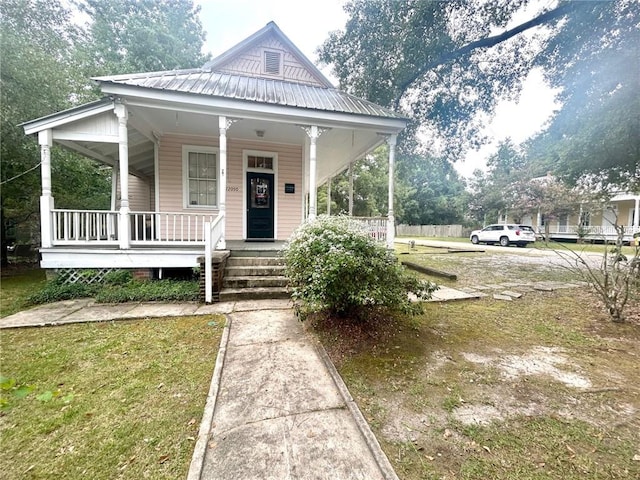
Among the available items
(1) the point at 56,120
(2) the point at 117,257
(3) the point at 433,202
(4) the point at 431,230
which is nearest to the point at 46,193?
(1) the point at 56,120

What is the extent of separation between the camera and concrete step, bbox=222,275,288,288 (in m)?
5.62

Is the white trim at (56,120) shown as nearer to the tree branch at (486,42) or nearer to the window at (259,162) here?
the window at (259,162)

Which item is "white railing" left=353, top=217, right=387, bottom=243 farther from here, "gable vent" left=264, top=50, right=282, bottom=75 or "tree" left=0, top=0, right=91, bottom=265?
"tree" left=0, top=0, right=91, bottom=265

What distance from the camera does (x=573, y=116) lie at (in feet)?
25.0

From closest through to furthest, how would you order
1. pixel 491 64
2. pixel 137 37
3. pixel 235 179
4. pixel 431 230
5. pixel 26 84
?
pixel 26 84 < pixel 235 179 < pixel 491 64 < pixel 137 37 < pixel 431 230

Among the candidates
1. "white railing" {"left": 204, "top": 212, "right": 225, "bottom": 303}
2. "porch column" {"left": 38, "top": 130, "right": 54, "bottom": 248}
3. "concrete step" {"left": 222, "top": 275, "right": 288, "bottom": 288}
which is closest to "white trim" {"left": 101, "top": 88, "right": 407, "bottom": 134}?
"porch column" {"left": 38, "top": 130, "right": 54, "bottom": 248}

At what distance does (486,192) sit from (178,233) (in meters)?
28.5

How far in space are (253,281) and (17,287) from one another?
615cm

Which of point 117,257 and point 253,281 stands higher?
point 117,257

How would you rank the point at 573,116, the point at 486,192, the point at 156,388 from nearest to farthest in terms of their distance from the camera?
the point at 156,388 → the point at 573,116 → the point at 486,192

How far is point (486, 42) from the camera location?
30.4ft

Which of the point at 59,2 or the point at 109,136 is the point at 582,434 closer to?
the point at 109,136

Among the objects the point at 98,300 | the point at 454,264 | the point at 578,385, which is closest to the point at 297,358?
the point at 578,385

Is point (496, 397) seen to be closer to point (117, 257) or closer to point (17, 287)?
point (117, 257)
